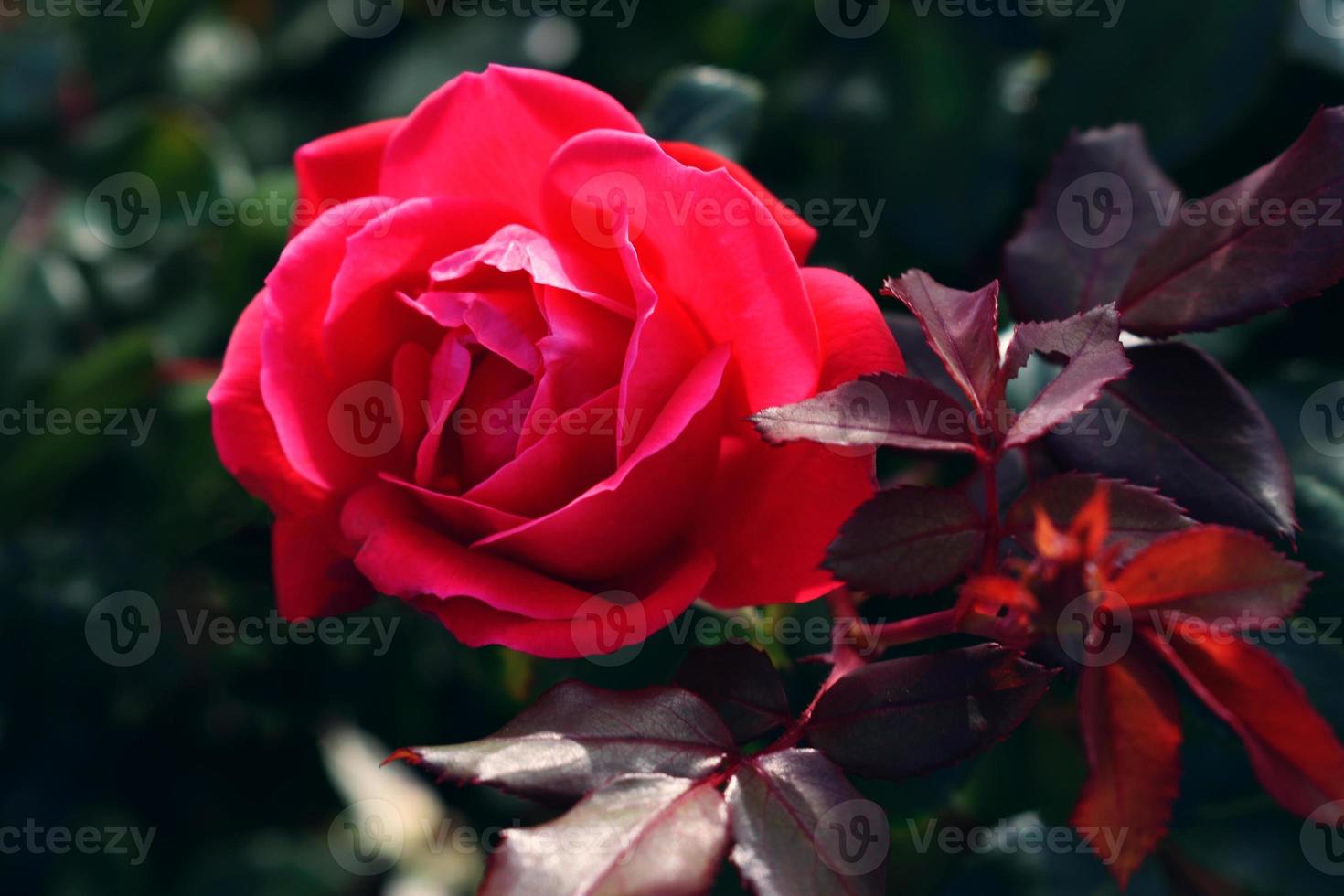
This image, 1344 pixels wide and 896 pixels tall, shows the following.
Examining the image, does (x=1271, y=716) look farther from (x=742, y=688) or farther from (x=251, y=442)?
(x=251, y=442)

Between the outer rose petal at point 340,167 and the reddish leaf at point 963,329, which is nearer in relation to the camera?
the reddish leaf at point 963,329

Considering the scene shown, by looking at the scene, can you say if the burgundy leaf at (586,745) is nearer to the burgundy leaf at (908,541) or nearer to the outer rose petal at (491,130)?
the burgundy leaf at (908,541)

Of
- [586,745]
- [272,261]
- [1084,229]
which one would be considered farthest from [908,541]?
[272,261]

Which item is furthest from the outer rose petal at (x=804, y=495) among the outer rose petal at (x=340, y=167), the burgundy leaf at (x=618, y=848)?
the outer rose petal at (x=340, y=167)

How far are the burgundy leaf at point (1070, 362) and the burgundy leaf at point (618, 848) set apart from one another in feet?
0.63

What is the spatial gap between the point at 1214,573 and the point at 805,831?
0.18m

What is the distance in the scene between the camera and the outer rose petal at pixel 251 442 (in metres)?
0.52

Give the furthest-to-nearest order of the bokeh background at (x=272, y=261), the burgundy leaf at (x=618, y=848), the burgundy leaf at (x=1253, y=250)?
the bokeh background at (x=272, y=261) < the burgundy leaf at (x=1253, y=250) < the burgundy leaf at (x=618, y=848)

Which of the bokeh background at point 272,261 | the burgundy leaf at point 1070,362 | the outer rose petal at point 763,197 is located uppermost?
the outer rose petal at point 763,197

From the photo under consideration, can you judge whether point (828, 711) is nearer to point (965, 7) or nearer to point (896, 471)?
point (896, 471)

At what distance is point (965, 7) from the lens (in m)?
0.84

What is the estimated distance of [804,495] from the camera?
0.48 metres

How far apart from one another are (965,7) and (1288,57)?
232 millimetres

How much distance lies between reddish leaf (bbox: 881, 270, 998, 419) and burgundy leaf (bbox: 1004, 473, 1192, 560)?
0.04 m
